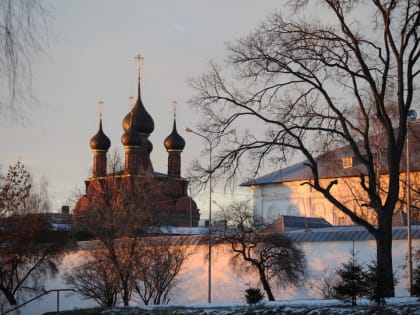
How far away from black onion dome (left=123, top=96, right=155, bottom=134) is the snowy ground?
180ft

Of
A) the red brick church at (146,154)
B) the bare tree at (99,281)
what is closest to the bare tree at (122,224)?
the bare tree at (99,281)

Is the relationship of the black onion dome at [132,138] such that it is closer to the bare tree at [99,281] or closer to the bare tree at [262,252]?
the bare tree at [99,281]

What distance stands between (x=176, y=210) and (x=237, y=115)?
5779 cm

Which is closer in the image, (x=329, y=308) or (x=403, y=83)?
(x=329, y=308)

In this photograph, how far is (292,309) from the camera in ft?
61.7

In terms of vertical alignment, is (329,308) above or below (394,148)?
below

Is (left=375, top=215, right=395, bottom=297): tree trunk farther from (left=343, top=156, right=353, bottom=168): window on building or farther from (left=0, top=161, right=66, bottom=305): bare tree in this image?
(left=343, top=156, right=353, bottom=168): window on building

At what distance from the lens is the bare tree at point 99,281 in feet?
115

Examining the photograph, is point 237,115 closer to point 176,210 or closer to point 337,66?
point 337,66

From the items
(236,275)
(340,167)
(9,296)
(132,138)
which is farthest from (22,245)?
(132,138)

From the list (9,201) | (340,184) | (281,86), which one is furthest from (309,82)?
(340,184)

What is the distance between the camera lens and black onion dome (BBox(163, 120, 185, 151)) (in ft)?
272

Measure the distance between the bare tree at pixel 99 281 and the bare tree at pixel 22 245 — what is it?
10.7 ft

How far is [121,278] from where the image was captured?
34.6 metres
